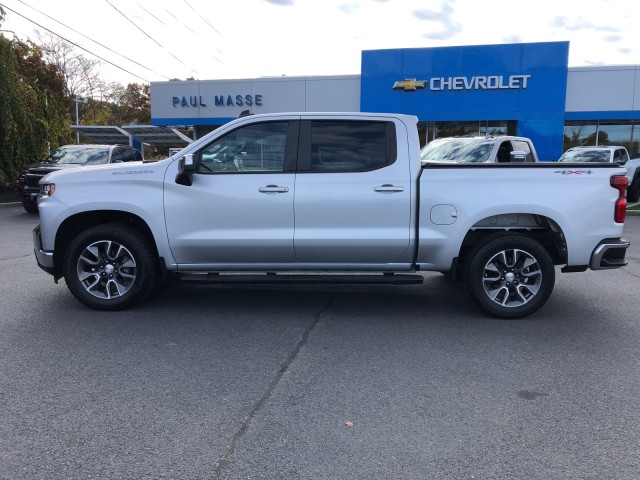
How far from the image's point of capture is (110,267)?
575 cm

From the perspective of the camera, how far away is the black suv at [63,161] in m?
14.4

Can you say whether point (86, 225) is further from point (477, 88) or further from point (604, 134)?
point (604, 134)

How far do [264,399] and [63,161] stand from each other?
13.9 meters

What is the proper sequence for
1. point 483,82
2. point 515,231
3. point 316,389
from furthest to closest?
point 483,82
point 515,231
point 316,389

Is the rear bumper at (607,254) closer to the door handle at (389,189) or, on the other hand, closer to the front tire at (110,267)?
the door handle at (389,189)

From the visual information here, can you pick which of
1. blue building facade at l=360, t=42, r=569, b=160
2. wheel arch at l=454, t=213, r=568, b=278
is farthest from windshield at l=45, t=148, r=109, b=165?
wheel arch at l=454, t=213, r=568, b=278

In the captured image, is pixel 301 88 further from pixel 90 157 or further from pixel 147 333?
pixel 147 333

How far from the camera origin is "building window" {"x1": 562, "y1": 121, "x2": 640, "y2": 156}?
22.4m

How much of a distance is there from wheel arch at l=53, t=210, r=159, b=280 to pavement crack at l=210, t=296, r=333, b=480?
1.85m

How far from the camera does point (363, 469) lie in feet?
9.77

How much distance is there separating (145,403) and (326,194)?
2.70 meters

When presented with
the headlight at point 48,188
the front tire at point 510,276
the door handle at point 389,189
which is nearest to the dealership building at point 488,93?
the front tire at point 510,276

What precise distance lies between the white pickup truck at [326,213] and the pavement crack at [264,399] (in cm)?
62

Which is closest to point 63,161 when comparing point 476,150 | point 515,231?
point 476,150
